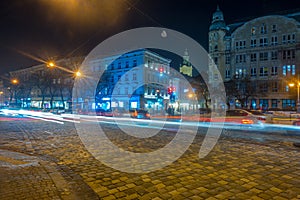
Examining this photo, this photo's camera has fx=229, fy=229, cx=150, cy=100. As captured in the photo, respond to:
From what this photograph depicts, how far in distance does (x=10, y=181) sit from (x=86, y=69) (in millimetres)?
55526

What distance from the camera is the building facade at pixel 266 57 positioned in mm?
45062

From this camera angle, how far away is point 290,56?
149 feet

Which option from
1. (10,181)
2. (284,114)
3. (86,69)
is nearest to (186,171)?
(10,181)

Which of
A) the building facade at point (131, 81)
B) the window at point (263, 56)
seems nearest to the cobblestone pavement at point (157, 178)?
the building facade at point (131, 81)

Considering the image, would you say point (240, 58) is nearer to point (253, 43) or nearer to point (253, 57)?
point (253, 57)

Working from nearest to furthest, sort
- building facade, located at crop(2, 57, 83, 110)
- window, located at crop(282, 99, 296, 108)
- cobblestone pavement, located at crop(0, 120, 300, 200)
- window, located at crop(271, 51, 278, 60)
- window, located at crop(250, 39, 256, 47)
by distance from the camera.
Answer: cobblestone pavement, located at crop(0, 120, 300, 200), window, located at crop(282, 99, 296, 108), window, located at crop(271, 51, 278, 60), window, located at crop(250, 39, 256, 47), building facade, located at crop(2, 57, 83, 110)

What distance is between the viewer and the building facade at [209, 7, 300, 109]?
148 feet

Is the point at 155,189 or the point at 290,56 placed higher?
the point at 290,56

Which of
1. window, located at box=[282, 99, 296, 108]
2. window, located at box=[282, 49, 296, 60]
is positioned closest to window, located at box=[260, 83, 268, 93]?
window, located at box=[282, 99, 296, 108]

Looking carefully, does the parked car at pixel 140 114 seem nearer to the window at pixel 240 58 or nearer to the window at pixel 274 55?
the window at pixel 240 58

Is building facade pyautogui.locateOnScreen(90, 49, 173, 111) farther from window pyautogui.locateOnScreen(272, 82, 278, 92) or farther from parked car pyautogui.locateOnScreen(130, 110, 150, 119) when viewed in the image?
window pyautogui.locateOnScreen(272, 82, 278, 92)

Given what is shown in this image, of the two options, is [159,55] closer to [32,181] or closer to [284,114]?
[284,114]

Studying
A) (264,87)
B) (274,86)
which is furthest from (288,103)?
(264,87)

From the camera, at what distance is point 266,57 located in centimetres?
4797
